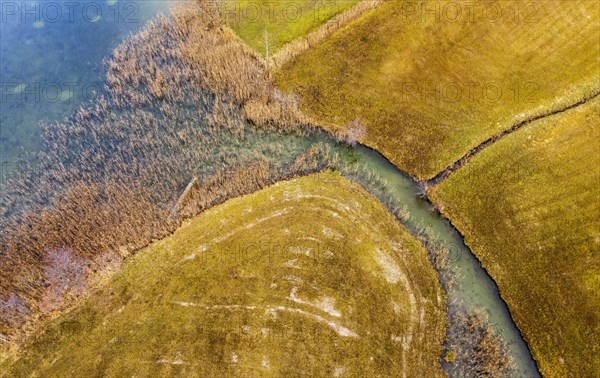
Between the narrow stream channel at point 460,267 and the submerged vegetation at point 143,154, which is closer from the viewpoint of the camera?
Result: the narrow stream channel at point 460,267

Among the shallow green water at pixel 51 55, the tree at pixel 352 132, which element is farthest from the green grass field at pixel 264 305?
the shallow green water at pixel 51 55

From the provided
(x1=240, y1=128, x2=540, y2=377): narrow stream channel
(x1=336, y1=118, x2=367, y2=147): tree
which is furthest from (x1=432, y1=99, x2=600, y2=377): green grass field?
(x1=336, y1=118, x2=367, y2=147): tree

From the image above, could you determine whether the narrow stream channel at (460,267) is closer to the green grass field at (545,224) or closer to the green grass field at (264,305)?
the green grass field at (545,224)

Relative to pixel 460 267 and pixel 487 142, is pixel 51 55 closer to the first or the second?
pixel 487 142

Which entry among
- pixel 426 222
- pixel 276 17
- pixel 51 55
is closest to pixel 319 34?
pixel 276 17

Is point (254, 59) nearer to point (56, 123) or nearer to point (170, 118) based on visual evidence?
point (170, 118)

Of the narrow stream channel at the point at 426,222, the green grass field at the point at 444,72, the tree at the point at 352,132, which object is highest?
the green grass field at the point at 444,72
